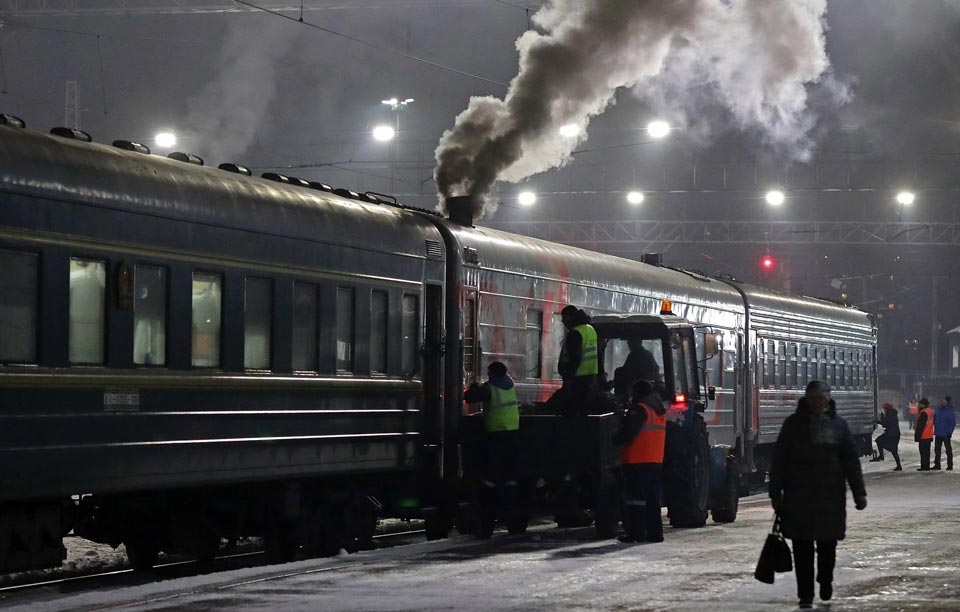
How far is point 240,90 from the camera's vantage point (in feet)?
162

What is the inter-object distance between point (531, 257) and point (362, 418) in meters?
4.77

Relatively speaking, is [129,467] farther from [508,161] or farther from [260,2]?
[260,2]

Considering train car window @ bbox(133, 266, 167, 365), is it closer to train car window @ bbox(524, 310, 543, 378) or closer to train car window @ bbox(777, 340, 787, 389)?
train car window @ bbox(524, 310, 543, 378)

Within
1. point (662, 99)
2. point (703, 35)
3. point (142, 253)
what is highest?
point (662, 99)

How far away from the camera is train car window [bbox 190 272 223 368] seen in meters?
13.5

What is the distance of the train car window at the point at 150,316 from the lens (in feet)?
42.0

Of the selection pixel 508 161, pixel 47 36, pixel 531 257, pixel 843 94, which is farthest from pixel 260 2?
pixel 531 257

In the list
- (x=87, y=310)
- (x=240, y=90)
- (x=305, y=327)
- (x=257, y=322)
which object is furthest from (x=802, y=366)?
(x=87, y=310)

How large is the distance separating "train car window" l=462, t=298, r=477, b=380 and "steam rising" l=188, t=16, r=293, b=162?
1221 inches

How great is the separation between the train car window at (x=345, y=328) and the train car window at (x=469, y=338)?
87.7 inches

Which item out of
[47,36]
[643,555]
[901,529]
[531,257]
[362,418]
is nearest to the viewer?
[643,555]

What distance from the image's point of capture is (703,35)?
2423cm

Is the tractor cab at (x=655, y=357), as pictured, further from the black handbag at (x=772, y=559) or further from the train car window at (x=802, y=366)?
the train car window at (x=802, y=366)

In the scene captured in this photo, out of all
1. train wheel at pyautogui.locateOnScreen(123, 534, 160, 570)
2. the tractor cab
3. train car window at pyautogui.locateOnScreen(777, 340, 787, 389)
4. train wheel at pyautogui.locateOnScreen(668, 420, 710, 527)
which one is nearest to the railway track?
train wheel at pyautogui.locateOnScreen(123, 534, 160, 570)
